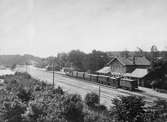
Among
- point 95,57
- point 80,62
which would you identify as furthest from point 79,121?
point 80,62

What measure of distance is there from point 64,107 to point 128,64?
116ft

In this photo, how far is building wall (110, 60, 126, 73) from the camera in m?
53.1

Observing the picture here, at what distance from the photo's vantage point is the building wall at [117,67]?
174ft

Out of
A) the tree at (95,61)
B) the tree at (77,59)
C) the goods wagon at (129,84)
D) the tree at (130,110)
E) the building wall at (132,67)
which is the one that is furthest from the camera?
the tree at (77,59)

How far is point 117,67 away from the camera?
55.8m

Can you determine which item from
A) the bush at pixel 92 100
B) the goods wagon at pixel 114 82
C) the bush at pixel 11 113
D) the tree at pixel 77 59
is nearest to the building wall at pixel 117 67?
the goods wagon at pixel 114 82

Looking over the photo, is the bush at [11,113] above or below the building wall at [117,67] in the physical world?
below

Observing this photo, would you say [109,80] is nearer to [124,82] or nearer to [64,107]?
[124,82]

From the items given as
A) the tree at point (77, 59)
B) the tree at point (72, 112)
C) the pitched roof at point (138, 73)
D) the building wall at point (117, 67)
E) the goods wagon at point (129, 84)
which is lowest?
the tree at point (72, 112)

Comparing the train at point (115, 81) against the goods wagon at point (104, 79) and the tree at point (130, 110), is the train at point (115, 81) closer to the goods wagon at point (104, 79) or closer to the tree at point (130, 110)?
the goods wagon at point (104, 79)

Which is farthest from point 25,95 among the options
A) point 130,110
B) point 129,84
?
point 129,84

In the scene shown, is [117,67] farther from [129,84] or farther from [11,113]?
[11,113]

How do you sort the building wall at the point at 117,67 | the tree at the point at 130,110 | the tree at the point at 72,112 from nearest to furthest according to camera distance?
the tree at the point at 130,110 < the tree at the point at 72,112 < the building wall at the point at 117,67

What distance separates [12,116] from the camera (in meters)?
20.0
